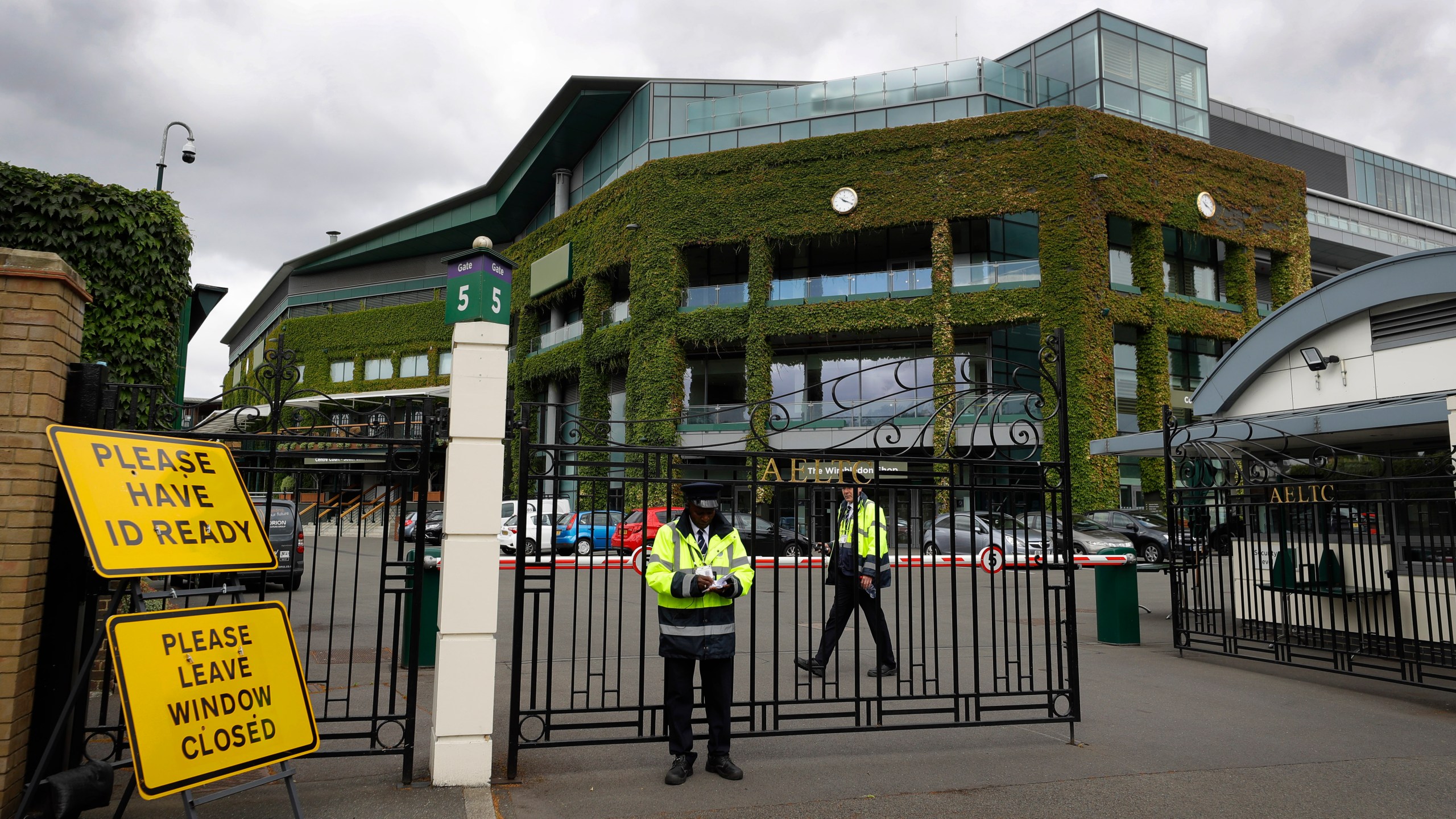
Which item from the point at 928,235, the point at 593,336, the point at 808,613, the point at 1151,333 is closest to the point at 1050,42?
the point at 928,235

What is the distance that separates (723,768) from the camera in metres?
5.48

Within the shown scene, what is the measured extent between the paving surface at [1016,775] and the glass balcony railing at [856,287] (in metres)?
23.8

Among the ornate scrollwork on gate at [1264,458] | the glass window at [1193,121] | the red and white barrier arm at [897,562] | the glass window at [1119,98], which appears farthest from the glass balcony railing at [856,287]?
the ornate scrollwork on gate at [1264,458]

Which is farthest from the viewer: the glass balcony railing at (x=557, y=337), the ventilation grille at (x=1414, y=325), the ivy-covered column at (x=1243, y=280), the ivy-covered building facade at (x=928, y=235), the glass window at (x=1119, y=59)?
the glass balcony railing at (x=557, y=337)

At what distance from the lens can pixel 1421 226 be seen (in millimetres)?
51000

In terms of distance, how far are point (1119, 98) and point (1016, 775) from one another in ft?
109

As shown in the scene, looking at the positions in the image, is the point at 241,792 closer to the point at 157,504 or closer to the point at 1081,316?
the point at 157,504

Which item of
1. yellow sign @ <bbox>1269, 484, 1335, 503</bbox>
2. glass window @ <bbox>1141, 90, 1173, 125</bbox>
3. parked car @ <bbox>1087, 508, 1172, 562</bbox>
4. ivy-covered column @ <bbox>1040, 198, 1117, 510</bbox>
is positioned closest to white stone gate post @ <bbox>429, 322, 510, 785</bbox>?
yellow sign @ <bbox>1269, 484, 1335, 503</bbox>

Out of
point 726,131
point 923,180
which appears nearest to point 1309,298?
point 923,180

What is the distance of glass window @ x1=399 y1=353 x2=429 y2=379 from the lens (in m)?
51.0

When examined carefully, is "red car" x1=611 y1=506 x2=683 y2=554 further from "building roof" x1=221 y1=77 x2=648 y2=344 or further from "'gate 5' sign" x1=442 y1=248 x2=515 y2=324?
"building roof" x1=221 y1=77 x2=648 y2=344

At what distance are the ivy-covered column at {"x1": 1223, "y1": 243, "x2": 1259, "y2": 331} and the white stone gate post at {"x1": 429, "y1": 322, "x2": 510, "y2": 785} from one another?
33826 millimetres

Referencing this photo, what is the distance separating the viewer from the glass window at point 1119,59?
1312 inches

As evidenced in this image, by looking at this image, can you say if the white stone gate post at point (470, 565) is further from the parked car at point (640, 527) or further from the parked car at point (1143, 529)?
the parked car at point (1143, 529)
